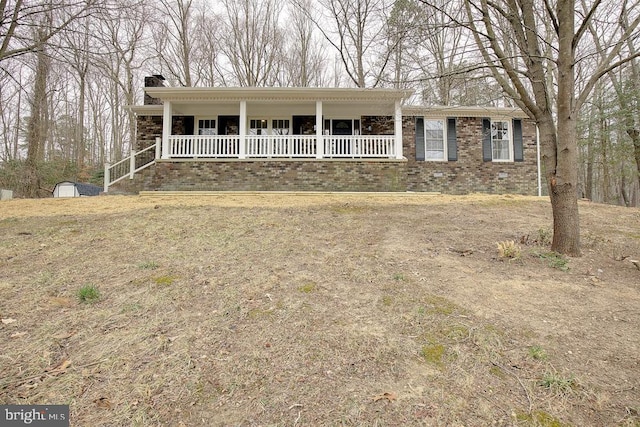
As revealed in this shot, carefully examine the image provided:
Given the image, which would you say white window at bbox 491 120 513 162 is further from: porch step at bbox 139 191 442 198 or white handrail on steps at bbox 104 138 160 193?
white handrail on steps at bbox 104 138 160 193

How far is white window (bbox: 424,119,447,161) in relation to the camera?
1214 centimetres

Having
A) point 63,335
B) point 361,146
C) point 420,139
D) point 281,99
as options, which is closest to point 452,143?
point 420,139

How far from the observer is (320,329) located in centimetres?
266

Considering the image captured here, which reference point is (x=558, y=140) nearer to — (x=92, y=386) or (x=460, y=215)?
(x=460, y=215)

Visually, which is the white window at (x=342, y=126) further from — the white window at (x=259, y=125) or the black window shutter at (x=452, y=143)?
the black window shutter at (x=452, y=143)

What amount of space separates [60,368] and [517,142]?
1400 cm

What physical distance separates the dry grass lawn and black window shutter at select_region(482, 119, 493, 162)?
7246 millimetres

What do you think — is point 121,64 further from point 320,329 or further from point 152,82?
point 320,329

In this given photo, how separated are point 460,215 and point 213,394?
640 cm

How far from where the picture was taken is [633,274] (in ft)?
12.7

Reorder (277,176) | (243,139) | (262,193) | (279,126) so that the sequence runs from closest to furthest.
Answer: (262,193)
(277,176)
(243,139)
(279,126)

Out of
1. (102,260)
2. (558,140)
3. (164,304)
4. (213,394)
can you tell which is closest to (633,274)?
(558,140)

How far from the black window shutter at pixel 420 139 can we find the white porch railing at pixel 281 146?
64.3 inches

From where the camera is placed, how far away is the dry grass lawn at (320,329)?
1.92m
